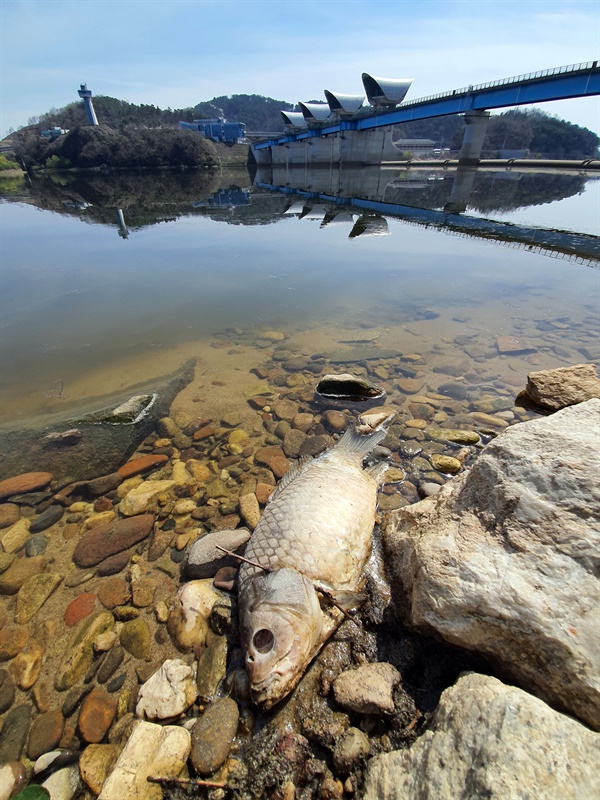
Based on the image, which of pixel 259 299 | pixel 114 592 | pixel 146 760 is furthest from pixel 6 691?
pixel 259 299

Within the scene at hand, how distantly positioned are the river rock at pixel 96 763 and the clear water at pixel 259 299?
4.60m

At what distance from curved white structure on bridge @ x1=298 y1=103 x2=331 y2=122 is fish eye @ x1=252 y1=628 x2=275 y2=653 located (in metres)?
76.8

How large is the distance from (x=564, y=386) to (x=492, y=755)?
5.05m

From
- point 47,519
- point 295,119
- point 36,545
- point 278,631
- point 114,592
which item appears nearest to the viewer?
point 278,631

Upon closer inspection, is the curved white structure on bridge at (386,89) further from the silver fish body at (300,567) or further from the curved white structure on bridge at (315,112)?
the silver fish body at (300,567)

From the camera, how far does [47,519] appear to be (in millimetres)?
4508

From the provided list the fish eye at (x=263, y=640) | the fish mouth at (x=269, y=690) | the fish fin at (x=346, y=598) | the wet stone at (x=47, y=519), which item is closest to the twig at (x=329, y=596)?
the fish fin at (x=346, y=598)

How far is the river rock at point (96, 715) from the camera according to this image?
263cm

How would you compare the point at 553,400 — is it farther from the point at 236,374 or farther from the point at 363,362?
the point at 236,374

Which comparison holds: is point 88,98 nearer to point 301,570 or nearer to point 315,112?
point 315,112

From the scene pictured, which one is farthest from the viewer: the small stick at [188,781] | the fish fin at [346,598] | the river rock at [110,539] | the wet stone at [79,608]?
the river rock at [110,539]

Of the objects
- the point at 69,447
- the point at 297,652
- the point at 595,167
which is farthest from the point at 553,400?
the point at 595,167

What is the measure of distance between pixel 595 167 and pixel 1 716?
2661 inches

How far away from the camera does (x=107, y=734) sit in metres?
2.63
